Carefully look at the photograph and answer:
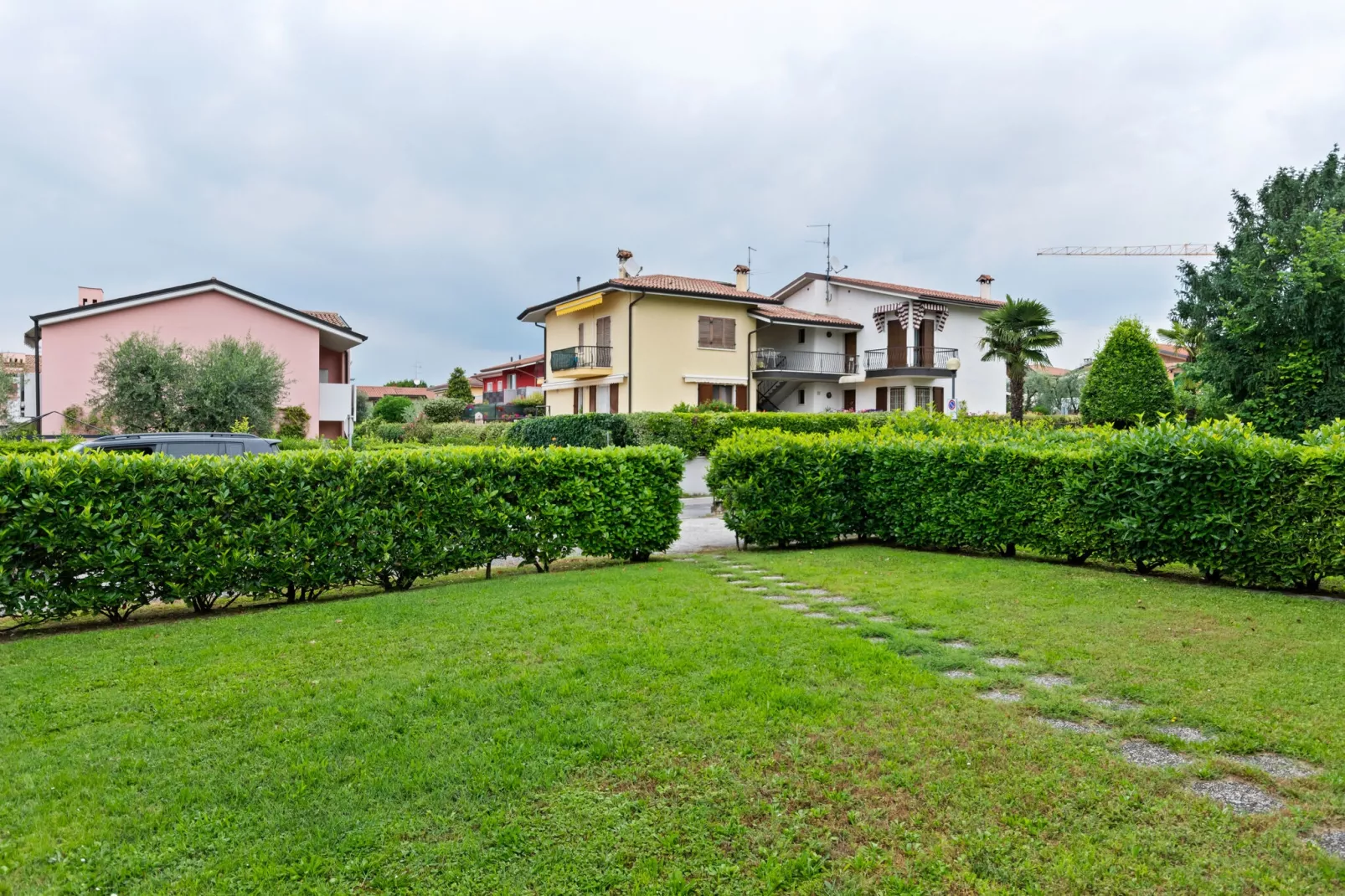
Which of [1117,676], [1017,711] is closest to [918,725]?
[1017,711]

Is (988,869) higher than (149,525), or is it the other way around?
(149,525)

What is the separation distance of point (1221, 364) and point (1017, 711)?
2110 centimetres

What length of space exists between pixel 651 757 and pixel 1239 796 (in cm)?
266

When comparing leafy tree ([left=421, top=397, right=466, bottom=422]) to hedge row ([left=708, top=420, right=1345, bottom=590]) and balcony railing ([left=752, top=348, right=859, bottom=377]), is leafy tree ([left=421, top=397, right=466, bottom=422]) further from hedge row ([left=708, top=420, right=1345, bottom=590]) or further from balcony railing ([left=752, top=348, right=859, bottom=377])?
hedge row ([left=708, top=420, right=1345, bottom=590])

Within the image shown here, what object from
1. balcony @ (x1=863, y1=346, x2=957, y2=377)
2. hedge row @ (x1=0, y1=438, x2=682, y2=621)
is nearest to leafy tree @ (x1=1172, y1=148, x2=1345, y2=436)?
balcony @ (x1=863, y1=346, x2=957, y2=377)

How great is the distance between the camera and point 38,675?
528 centimetres

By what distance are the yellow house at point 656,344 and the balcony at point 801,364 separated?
0.81 meters

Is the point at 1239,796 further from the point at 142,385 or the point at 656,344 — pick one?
the point at 656,344

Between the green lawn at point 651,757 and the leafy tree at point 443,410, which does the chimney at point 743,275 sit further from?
the green lawn at point 651,757

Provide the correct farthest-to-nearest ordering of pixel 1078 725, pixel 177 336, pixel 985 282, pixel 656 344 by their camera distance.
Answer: pixel 985 282, pixel 656 344, pixel 177 336, pixel 1078 725

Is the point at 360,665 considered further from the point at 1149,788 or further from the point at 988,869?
the point at 1149,788

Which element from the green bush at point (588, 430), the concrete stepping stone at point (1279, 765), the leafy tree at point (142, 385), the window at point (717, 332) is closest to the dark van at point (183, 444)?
the leafy tree at point (142, 385)

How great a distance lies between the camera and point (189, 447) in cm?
1298

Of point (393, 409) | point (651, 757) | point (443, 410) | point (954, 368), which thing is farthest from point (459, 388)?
point (651, 757)
